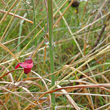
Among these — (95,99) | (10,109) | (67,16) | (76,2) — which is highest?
(76,2)

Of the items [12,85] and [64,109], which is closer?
[12,85]

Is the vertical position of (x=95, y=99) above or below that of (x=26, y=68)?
below

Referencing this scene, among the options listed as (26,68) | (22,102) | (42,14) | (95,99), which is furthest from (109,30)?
(26,68)

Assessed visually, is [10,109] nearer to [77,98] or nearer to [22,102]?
[22,102]

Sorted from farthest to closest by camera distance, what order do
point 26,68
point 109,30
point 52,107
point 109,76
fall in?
point 109,30
point 109,76
point 52,107
point 26,68

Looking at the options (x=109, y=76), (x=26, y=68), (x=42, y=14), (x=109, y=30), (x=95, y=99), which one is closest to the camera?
(x=26, y=68)

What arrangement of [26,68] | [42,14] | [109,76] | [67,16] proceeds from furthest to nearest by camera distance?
[67,16], [42,14], [109,76], [26,68]

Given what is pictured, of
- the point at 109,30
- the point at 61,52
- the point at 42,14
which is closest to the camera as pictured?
the point at 109,30

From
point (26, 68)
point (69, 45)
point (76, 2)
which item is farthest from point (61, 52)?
point (26, 68)

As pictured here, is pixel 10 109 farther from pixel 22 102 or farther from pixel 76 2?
pixel 76 2
